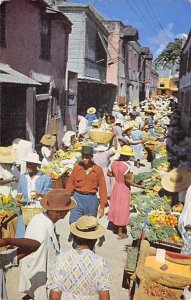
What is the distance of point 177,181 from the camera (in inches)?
321

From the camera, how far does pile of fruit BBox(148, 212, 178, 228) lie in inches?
271

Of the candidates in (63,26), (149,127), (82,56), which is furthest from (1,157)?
(82,56)

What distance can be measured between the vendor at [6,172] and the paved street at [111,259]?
4.52 ft

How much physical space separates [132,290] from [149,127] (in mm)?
Result: 13903

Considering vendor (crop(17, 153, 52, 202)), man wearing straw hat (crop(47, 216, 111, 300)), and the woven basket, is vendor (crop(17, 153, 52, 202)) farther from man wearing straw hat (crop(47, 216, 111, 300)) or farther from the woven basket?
man wearing straw hat (crop(47, 216, 111, 300))

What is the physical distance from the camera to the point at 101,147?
401 inches

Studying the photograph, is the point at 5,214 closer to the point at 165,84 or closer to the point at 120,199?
the point at 120,199

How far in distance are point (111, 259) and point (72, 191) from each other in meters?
1.43

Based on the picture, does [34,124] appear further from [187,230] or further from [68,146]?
[187,230]

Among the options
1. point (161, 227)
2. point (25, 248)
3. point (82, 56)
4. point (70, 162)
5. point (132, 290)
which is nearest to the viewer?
point (25, 248)

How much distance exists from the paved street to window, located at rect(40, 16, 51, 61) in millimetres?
7955

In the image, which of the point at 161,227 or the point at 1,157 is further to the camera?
the point at 1,157

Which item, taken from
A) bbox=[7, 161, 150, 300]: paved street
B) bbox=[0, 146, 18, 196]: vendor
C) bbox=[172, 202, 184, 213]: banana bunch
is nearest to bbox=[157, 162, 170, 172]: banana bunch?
bbox=[7, 161, 150, 300]: paved street

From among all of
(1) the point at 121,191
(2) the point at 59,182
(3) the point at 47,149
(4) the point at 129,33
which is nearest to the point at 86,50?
(4) the point at 129,33
